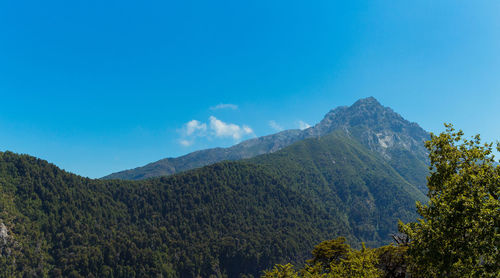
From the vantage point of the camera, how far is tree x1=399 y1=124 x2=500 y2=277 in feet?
74.4

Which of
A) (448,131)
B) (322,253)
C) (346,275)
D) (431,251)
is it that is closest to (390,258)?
(346,275)

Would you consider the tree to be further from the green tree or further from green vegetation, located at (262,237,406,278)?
the green tree

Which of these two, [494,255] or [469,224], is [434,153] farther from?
[494,255]

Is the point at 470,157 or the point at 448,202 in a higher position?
the point at 470,157

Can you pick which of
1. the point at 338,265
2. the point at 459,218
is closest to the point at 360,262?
the point at 338,265

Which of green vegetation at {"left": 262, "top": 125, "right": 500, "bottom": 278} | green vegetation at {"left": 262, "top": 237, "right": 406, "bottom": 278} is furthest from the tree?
green vegetation at {"left": 262, "top": 237, "right": 406, "bottom": 278}

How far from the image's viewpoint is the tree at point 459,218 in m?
22.7

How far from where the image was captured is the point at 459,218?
963 inches

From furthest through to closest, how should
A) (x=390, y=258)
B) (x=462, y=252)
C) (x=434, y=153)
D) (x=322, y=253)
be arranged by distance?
(x=322, y=253), (x=390, y=258), (x=434, y=153), (x=462, y=252)

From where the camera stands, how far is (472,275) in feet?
74.7

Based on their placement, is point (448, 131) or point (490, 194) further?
point (448, 131)

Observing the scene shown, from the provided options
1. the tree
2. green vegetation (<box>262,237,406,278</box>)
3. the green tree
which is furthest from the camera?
green vegetation (<box>262,237,406,278</box>)

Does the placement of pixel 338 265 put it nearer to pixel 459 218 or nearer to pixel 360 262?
pixel 360 262

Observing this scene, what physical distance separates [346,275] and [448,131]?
A: 2472 centimetres
